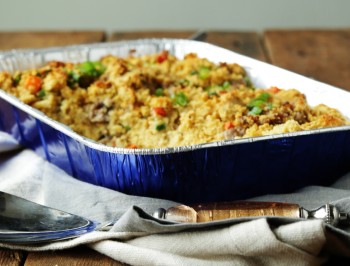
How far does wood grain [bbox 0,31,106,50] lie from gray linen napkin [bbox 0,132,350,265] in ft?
7.75

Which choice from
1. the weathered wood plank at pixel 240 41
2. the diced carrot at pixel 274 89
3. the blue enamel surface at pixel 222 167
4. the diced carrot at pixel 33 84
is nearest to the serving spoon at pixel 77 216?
the blue enamel surface at pixel 222 167

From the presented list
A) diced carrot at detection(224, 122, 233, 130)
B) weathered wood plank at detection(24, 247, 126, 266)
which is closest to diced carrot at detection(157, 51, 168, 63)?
diced carrot at detection(224, 122, 233, 130)

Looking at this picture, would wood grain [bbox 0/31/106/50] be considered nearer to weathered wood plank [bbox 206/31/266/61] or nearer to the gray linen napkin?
weathered wood plank [bbox 206/31/266/61]

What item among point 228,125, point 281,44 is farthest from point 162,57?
point 281,44

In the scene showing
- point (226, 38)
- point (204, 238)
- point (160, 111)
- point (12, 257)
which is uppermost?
point (226, 38)

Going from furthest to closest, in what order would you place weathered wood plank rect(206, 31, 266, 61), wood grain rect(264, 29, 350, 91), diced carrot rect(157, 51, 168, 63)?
weathered wood plank rect(206, 31, 266, 61)
wood grain rect(264, 29, 350, 91)
diced carrot rect(157, 51, 168, 63)

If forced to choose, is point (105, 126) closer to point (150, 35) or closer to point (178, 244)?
point (178, 244)

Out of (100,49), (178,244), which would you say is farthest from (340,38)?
(178,244)

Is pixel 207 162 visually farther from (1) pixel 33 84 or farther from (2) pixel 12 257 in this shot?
(1) pixel 33 84

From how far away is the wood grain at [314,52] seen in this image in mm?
4207

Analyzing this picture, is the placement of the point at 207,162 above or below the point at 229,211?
above

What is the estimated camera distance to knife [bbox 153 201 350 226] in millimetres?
2297

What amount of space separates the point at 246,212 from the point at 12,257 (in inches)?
Result: 32.2

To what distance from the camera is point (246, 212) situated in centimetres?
230
